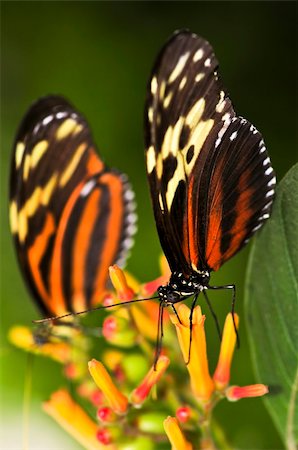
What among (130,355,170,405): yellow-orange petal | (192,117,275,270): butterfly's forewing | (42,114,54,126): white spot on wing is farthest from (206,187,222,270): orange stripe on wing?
(42,114,54,126): white spot on wing

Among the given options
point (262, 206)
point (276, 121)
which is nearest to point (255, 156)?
point (262, 206)

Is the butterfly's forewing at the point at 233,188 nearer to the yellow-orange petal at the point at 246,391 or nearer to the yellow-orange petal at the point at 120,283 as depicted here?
the yellow-orange petal at the point at 120,283

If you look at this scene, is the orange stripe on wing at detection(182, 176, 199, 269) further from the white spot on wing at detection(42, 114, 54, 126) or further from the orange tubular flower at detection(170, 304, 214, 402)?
the white spot on wing at detection(42, 114, 54, 126)

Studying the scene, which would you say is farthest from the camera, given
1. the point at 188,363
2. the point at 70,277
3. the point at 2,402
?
the point at 2,402

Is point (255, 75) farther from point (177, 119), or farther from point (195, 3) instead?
point (177, 119)

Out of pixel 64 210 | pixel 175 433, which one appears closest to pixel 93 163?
pixel 64 210

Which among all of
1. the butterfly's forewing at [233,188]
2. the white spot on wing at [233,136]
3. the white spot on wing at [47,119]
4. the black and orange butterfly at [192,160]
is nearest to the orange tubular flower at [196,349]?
the black and orange butterfly at [192,160]
